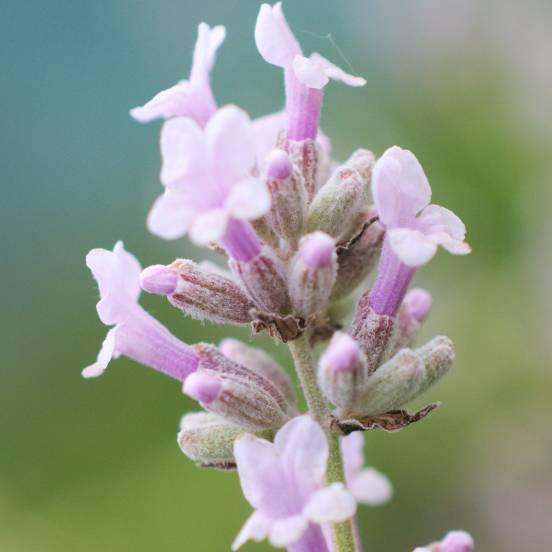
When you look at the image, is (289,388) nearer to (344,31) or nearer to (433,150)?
(433,150)

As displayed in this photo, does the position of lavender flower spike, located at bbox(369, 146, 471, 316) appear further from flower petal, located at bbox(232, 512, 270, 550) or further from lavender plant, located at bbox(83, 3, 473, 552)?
flower petal, located at bbox(232, 512, 270, 550)

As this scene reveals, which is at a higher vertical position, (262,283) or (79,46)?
(79,46)

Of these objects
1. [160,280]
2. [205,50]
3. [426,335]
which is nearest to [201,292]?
[160,280]

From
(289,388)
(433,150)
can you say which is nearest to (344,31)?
(433,150)

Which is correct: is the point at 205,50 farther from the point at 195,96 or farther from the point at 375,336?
the point at 375,336

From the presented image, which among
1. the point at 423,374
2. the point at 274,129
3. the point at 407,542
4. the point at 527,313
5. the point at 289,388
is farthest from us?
the point at 407,542

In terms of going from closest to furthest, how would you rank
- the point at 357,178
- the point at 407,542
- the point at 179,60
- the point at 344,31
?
the point at 357,178
the point at 407,542
the point at 344,31
the point at 179,60
